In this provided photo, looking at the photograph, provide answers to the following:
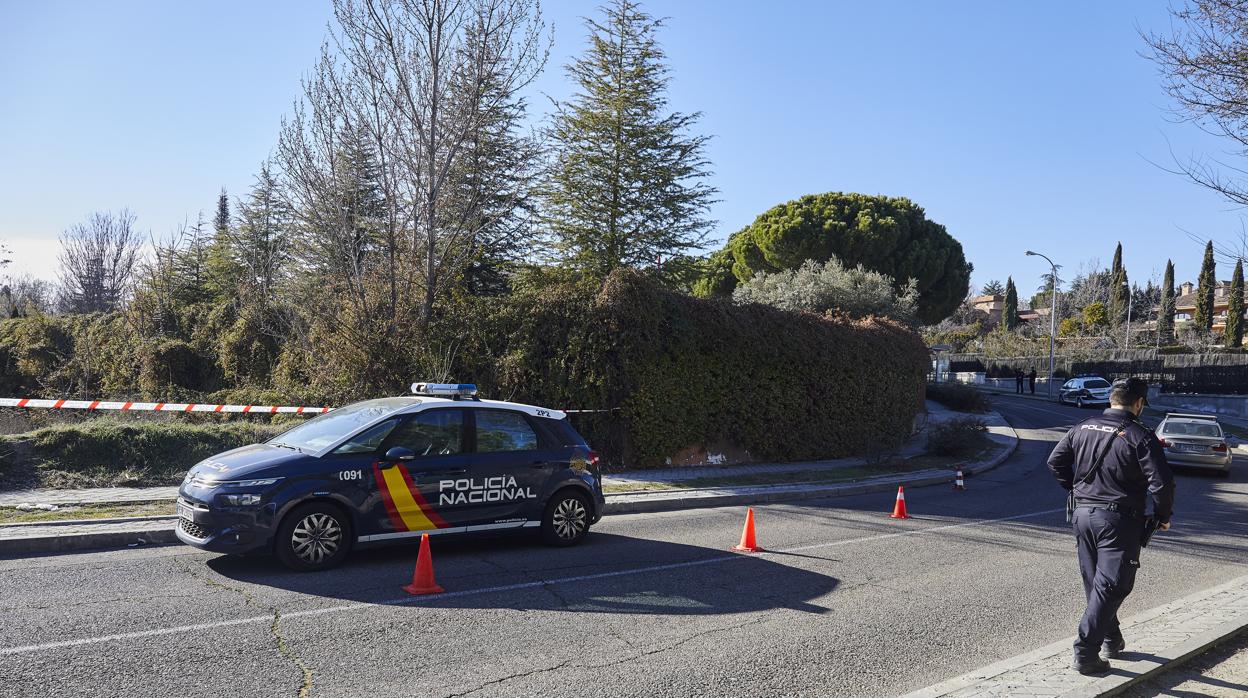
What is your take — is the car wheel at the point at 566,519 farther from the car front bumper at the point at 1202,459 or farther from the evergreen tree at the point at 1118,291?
the evergreen tree at the point at 1118,291

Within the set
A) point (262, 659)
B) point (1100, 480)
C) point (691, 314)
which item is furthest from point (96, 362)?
point (1100, 480)

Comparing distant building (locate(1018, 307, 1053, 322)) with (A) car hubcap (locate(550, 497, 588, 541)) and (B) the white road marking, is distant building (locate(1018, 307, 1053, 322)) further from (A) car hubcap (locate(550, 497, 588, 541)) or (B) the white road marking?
(A) car hubcap (locate(550, 497, 588, 541))

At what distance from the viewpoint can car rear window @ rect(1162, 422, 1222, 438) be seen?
1905cm

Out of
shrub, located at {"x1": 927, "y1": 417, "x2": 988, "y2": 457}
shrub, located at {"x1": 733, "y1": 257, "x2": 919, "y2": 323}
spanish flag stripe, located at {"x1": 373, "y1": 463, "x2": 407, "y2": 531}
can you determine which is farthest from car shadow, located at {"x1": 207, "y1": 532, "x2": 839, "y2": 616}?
shrub, located at {"x1": 733, "y1": 257, "x2": 919, "y2": 323}

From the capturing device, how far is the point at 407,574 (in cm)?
752

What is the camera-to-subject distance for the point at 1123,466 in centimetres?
518

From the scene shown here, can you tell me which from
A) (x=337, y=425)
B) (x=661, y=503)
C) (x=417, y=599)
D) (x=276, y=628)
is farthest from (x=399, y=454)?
(x=661, y=503)

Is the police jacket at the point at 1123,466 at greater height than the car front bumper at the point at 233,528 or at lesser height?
greater

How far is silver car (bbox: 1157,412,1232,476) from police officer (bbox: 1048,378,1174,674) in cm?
1566

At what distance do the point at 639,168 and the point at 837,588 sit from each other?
1589 centimetres

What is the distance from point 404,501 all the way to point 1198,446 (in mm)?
18545

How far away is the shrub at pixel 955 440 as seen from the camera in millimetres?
20703

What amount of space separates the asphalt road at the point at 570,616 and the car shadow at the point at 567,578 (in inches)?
1.3

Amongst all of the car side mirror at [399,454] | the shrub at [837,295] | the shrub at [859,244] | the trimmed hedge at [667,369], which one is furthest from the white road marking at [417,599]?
the shrub at [859,244]
